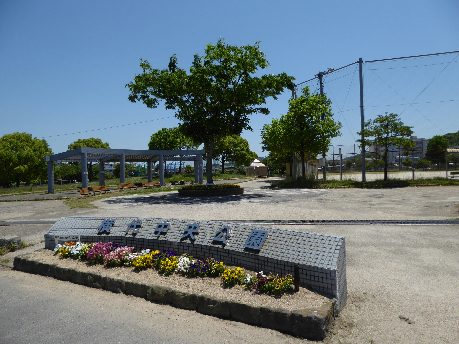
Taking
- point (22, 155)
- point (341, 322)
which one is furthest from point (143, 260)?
point (22, 155)

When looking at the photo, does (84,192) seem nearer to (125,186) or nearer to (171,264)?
(125,186)

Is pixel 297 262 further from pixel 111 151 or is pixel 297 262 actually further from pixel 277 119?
pixel 111 151

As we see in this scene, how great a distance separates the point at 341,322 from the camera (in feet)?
11.7

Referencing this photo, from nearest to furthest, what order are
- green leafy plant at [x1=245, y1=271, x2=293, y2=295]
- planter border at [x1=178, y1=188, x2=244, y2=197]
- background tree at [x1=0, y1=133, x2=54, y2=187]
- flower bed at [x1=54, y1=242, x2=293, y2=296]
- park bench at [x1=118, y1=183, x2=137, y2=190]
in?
green leafy plant at [x1=245, y1=271, x2=293, y2=295] < flower bed at [x1=54, y1=242, x2=293, y2=296] < planter border at [x1=178, y1=188, x2=244, y2=197] < park bench at [x1=118, y1=183, x2=137, y2=190] < background tree at [x1=0, y1=133, x2=54, y2=187]

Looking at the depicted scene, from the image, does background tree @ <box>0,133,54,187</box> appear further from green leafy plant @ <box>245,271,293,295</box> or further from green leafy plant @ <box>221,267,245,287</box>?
green leafy plant @ <box>245,271,293,295</box>

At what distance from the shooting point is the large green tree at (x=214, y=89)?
1753cm

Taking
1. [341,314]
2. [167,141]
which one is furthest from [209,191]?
[167,141]

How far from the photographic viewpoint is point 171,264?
15.7 ft

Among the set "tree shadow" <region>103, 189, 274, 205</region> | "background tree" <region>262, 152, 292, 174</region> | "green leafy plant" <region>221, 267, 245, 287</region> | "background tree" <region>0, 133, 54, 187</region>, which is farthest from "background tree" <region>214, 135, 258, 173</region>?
"green leafy plant" <region>221, 267, 245, 287</region>

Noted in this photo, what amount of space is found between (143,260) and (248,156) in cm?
5203

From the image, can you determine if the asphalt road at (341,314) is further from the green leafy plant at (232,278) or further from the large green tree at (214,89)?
the large green tree at (214,89)

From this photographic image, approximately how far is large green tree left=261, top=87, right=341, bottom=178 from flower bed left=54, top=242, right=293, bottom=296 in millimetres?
18536

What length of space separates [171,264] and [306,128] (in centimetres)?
2002

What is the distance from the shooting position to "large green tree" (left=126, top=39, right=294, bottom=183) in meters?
17.5
